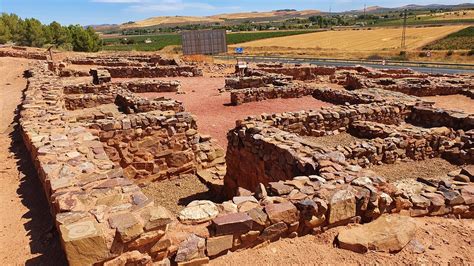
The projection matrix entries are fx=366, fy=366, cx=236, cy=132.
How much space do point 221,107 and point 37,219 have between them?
11881 millimetres

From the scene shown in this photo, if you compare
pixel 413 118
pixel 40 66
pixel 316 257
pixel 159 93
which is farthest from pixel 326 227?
pixel 40 66

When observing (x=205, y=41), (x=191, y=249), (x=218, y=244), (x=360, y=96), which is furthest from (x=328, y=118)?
(x=205, y=41)

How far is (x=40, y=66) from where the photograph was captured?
23891 mm

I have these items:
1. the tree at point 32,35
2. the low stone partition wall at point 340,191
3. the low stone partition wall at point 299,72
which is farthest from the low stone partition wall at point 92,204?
the tree at point 32,35

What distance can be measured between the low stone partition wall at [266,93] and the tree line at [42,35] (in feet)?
152

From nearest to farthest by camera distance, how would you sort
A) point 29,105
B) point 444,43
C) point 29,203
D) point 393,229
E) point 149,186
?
1. point 393,229
2. point 29,203
3. point 149,186
4. point 29,105
5. point 444,43

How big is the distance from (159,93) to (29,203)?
14.1 m

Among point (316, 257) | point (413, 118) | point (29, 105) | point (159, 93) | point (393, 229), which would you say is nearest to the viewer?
point (316, 257)

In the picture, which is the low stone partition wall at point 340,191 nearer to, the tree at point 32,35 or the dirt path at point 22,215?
the dirt path at point 22,215

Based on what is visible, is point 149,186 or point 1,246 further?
point 149,186

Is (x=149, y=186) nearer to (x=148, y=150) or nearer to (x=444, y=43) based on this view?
(x=148, y=150)

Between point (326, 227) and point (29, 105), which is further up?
point (29, 105)

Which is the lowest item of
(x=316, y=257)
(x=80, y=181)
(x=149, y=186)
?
(x=149, y=186)

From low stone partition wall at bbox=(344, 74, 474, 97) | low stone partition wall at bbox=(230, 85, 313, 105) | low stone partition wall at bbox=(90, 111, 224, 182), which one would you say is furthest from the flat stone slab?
low stone partition wall at bbox=(344, 74, 474, 97)
